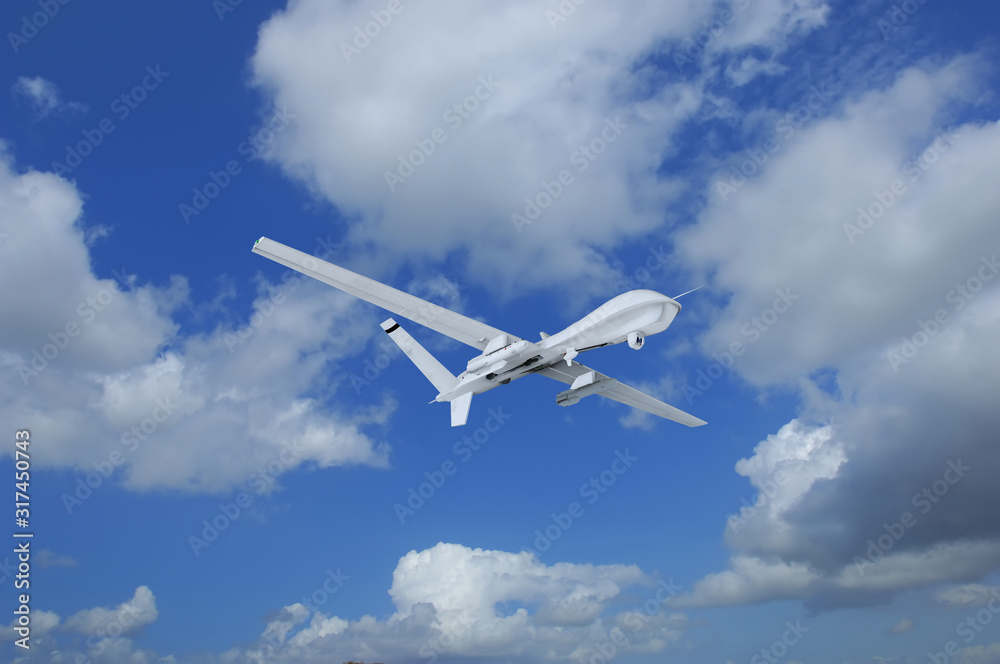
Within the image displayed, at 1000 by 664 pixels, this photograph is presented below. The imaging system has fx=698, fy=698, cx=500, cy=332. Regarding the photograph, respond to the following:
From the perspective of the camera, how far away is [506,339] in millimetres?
38562

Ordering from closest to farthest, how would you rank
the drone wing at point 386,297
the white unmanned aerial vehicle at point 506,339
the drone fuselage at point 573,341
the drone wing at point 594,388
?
1. the drone fuselage at point 573,341
2. the white unmanned aerial vehicle at point 506,339
3. the drone wing at point 594,388
4. the drone wing at point 386,297

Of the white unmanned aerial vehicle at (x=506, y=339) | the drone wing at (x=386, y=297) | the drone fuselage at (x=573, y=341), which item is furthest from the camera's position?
the drone wing at (x=386, y=297)

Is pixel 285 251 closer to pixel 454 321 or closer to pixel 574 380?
pixel 454 321

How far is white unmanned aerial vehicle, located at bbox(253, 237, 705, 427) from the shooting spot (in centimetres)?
3384

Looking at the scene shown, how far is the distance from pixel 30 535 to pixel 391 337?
22.9 meters

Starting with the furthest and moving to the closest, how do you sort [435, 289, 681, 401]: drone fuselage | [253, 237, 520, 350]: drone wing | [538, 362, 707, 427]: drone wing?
[253, 237, 520, 350]: drone wing < [538, 362, 707, 427]: drone wing < [435, 289, 681, 401]: drone fuselage

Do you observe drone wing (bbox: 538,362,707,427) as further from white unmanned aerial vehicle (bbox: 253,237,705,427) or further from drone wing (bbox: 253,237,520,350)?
drone wing (bbox: 253,237,520,350)

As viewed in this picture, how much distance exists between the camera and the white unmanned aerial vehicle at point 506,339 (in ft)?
111

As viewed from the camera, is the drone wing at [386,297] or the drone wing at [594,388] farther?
the drone wing at [386,297]

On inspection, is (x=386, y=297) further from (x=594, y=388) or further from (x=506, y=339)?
(x=594, y=388)

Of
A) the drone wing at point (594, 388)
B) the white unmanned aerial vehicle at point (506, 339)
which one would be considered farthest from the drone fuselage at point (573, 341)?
the drone wing at point (594, 388)

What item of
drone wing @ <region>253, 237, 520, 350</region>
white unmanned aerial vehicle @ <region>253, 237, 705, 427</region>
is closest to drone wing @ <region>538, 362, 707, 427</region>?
white unmanned aerial vehicle @ <region>253, 237, 705, 427</region>

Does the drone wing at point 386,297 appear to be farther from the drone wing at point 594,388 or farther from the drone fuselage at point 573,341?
the drone wing at point 594,388

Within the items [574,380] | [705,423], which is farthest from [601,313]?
[705,423]
